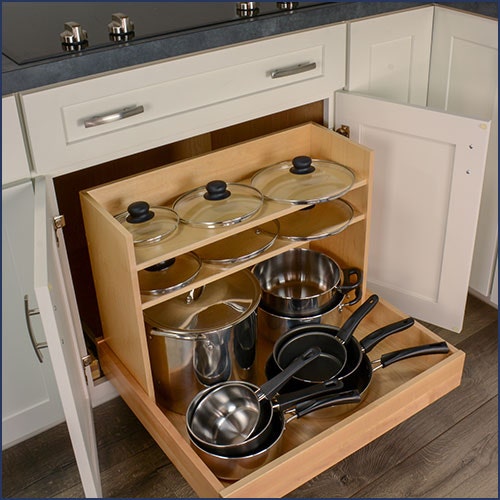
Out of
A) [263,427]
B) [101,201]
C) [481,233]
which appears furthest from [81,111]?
[481,233]

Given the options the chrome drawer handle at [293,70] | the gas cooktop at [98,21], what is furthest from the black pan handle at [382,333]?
the gas cooktop at [98,21]

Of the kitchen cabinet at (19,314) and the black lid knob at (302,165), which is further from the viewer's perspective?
the black lid knob at (302,165)

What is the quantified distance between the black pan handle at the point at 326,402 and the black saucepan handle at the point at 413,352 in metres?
0.14

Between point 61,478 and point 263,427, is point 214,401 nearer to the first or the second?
point 263,427

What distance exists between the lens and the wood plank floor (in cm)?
154

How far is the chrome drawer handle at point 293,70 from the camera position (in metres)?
1.59

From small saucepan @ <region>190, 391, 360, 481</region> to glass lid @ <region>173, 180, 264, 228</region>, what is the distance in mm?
403

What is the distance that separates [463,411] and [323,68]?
2.84 ft

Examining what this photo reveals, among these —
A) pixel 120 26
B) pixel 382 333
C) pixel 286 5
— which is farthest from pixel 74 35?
pixel 382 333

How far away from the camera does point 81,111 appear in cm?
137

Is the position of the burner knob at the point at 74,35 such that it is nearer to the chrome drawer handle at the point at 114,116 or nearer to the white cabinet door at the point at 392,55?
the chrome drawer handle at the point at 114,116

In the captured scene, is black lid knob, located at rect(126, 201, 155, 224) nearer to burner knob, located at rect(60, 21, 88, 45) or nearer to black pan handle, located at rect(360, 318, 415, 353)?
burner knob, located at rect(60, 21, 88, 45)

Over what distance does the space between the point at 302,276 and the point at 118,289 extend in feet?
1.79

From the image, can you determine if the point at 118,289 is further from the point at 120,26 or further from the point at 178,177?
the point at 120,26
